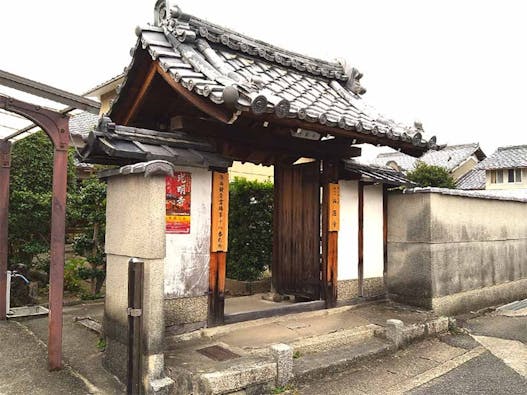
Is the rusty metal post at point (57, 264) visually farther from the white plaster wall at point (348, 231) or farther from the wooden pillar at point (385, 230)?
the wooden pillar at point (385, 230)

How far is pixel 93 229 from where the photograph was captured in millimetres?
11438

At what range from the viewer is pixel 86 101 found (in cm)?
653

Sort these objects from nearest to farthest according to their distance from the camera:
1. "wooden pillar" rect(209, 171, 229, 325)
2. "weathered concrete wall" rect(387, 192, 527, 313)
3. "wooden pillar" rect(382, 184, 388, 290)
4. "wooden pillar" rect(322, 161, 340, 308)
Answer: "wooden pillar" rect(209, 171, 229, 325) < "wooden pillar" rect(322, 161, 340, 308) < "weathered concrete wall" rect(387, 192, 527, 313) < "wooden pillar" rect(382, 184, 388, 290)

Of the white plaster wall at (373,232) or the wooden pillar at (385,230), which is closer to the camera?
the white plaster wall at (373,232)

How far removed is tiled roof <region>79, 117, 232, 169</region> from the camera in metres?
5.73

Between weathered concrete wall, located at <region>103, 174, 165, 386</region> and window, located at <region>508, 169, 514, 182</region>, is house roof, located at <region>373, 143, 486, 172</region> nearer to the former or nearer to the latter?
window, located at <region>508, 169, 514, 182</region>

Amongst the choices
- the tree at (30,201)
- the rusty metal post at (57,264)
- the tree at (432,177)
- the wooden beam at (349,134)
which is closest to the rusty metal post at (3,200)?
the tree at (30,201)

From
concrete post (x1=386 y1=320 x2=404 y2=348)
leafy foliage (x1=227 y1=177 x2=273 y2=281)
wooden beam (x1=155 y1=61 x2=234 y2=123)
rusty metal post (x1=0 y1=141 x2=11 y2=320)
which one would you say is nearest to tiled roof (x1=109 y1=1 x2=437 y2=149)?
wooden beam (x1=155 y1=61 x2=234 y2=123)

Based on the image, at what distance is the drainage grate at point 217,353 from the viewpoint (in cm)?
576

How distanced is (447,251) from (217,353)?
5.77 m

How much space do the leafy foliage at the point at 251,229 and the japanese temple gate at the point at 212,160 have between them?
2.65 metres

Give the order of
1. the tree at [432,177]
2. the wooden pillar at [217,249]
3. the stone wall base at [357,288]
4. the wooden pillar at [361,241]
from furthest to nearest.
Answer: the tree at [432,177]
the wooden pillar at [361,241]
the stone wall base at [357,288]
the wooden pillar at [217,249]

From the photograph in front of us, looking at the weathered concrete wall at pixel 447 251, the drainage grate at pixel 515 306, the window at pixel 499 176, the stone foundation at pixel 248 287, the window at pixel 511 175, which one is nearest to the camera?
the weathered concrete wall at pixel 447 251

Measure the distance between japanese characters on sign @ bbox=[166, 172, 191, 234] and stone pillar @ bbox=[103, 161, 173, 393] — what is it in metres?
0.66
